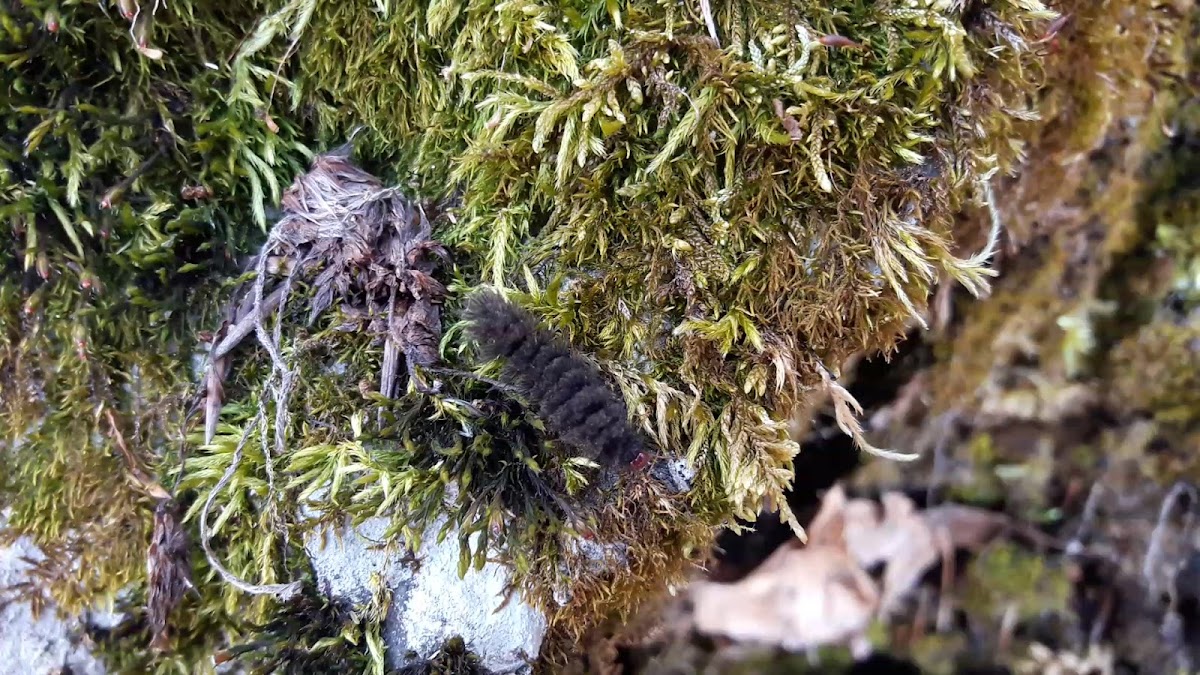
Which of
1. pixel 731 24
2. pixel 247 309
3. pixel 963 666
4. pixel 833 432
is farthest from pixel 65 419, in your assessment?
pixel 963 666

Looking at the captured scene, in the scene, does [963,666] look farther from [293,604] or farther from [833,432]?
[293,604]

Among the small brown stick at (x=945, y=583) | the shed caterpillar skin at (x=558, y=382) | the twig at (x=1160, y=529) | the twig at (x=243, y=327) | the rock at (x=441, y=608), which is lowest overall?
the small brown stick at (x=945, y=583)

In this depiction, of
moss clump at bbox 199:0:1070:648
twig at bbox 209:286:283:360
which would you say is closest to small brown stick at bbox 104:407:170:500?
twig at bbox 209:286:283:360

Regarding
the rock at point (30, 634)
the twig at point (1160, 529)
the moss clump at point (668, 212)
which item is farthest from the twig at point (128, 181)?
the twig at point (1160, 529)

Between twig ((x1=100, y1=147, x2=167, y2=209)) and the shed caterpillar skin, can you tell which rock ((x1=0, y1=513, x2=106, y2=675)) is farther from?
the shed caterpillar skin

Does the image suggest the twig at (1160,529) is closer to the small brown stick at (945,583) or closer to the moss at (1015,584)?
the moss at (1015,584)
